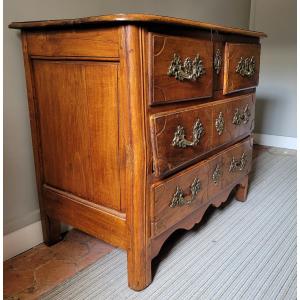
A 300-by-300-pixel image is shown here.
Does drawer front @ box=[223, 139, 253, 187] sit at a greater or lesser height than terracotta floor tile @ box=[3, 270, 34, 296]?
greater

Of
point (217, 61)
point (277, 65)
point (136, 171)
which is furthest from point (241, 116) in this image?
point (277, 65)

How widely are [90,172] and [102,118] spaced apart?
0.20 meters

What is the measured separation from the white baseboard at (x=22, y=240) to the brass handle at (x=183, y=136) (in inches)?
26.6

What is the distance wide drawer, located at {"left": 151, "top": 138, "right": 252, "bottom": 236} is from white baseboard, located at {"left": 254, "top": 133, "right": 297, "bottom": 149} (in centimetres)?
128

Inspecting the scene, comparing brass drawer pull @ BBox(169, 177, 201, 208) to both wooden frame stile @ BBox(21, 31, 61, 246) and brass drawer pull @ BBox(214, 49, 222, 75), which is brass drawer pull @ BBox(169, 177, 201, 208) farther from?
wooden frame stile @ BBox(21, 31, 61, 246)

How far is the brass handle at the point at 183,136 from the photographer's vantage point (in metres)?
1.00

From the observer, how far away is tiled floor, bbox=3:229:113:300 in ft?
3.51

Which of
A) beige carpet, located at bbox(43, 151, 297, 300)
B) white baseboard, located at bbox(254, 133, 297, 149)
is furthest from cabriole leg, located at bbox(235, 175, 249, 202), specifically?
white baseboard, located at bbox(254, 133, 297, 149)

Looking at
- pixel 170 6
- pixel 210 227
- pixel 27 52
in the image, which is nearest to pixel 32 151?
pixel 27 52

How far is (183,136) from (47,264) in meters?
0.68

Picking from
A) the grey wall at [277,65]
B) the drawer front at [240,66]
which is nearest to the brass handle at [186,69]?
the drawer front at [240,66]

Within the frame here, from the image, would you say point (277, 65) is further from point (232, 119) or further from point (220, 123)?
point (220, 123)

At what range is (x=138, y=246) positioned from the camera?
991 millimetres

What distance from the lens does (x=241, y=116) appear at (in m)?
1.42
